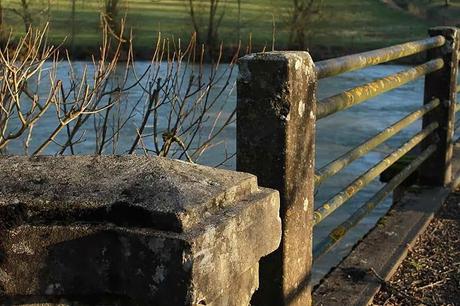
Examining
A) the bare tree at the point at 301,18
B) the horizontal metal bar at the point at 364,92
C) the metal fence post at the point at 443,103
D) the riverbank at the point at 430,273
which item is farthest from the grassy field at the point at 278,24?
the riverbank at the point at 430,273

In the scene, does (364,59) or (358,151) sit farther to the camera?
(358,151)

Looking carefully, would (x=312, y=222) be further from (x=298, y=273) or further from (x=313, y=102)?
(x=313, y=102)

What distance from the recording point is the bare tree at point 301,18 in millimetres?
32062

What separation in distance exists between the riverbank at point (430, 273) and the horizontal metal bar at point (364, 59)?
1.06m

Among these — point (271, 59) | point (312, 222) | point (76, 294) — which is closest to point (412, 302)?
point (312, 222)

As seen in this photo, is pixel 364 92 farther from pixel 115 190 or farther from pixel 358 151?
pixel 115 190

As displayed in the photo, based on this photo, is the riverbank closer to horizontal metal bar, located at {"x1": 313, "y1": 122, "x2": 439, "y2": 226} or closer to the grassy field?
horizontal metal bar, located at {"x1": 313, "y1": 122, "x2": 439, "y2": 226}

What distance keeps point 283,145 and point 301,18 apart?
3053 cm

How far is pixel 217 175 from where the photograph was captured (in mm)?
1819

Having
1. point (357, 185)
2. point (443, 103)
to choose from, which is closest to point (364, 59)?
point (357, 185)

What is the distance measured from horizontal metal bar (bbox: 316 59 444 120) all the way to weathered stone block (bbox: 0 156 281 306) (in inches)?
58.2

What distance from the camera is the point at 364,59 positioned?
3.62m

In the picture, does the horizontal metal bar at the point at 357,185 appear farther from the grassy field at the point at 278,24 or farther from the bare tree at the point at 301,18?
the bare tree at the point at 301,18

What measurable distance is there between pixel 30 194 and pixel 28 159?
9.1 inches
